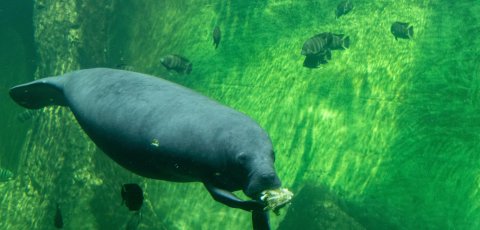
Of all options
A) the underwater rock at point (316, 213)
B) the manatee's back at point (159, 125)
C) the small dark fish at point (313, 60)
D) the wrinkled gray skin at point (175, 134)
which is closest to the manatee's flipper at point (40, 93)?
the wrinkled gray skin at point (175, 134)

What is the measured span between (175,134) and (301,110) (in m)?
4.25

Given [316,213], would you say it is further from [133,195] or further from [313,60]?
[133,195]

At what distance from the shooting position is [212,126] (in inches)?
119

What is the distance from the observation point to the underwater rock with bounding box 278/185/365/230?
244 inches

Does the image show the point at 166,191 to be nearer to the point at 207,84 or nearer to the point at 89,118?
the point at 207,84

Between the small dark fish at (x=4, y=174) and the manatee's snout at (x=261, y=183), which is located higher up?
the manatee's snout at (x=261, y=183)

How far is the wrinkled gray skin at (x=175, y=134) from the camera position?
107 inches

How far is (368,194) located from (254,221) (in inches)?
154

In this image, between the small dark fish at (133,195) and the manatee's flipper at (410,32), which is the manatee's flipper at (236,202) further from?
the manatee's flipper at (410,32)

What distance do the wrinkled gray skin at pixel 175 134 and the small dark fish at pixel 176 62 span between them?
260 centimetres

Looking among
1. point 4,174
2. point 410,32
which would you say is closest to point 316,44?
point 410,32

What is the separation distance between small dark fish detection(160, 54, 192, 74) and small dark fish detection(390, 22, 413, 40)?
3.10 m

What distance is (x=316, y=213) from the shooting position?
20.8ft

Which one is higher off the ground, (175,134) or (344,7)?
(344,7)
